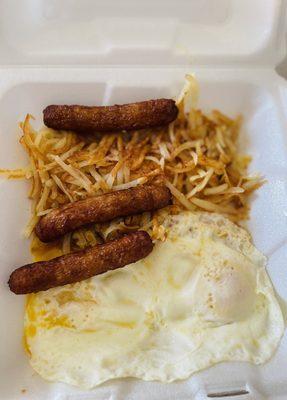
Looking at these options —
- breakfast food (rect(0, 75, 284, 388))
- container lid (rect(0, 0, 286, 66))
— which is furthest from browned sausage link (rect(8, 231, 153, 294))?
container lid (rect(0, 0, 286, 66))

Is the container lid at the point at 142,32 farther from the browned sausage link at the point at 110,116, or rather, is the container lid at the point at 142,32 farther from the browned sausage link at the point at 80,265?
the browned sausage link at the point at 80,265

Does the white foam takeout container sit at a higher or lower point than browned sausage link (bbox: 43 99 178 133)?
higher

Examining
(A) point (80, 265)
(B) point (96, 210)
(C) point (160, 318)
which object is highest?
(B) point (96, 210)

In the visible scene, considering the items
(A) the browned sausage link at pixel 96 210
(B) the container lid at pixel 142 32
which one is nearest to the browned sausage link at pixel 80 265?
(A) the browned sausage link at pixel 96 210

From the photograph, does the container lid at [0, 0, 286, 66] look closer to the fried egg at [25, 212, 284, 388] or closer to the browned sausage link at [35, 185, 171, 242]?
the browned sausage link at [35, 185, 171, 242]

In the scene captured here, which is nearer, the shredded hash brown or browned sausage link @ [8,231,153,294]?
browned sausage link @ [8,231,153,294]

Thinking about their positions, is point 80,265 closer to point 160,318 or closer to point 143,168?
point 160,318

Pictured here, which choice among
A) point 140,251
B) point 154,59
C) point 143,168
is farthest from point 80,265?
point 154,59
